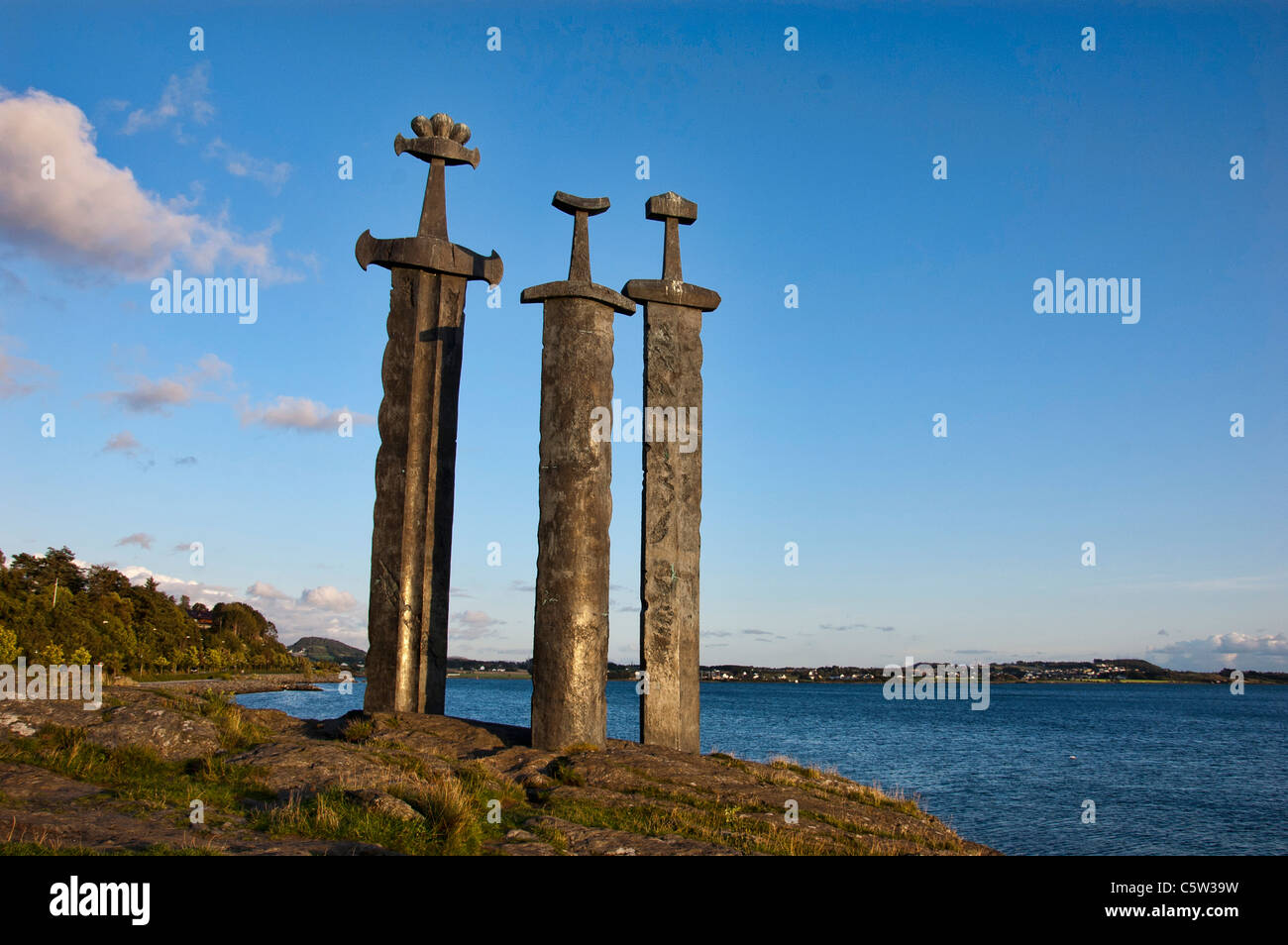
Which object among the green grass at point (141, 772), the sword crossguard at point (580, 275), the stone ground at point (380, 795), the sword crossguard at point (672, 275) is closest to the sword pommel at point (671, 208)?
the sword crossguard at point (672, 275)

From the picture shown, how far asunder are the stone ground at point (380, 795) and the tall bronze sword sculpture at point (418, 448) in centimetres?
221

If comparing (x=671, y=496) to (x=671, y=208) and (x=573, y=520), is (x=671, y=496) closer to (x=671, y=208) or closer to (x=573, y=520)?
(x=573, y=520)

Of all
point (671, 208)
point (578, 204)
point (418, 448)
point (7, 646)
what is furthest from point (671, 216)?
point (7, 646)

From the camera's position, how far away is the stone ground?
9.63 meters

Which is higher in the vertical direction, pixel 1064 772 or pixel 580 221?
pixel 580 221

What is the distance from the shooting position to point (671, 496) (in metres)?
19.6

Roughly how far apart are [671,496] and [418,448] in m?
5.33

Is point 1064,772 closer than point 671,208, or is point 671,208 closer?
point 671,208

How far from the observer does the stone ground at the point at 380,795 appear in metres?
9.63

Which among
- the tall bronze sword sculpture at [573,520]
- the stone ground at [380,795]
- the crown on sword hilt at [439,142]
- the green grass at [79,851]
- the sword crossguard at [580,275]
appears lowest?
the stone ground at [380,795]

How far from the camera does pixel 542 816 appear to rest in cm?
1141

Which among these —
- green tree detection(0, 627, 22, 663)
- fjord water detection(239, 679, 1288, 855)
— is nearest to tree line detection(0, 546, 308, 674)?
green tree detection(0, 627, 22, 663)

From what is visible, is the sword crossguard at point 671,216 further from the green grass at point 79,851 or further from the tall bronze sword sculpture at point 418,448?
the green grass at point 79,851
